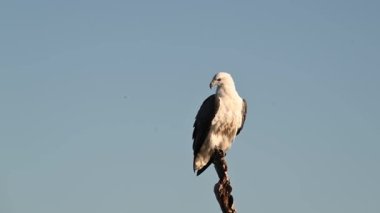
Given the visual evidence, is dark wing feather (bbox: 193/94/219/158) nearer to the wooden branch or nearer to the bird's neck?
the bird's neck

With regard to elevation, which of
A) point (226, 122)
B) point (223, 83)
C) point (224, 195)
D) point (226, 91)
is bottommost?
point (224, 195)

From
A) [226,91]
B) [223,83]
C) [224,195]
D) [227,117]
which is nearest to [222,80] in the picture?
[223,83]

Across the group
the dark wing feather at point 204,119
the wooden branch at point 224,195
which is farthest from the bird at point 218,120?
the wooden branch at point 224,195

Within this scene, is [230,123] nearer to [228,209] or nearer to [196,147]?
[196,147]

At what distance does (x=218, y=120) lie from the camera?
12492mm

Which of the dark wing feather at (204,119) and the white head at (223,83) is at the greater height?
the white head at (223,83)

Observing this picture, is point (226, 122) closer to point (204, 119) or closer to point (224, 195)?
point (204, 119)

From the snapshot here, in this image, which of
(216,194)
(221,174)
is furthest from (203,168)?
(216,194)

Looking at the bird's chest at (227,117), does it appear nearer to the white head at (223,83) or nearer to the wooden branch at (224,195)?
the white head at (223,83)

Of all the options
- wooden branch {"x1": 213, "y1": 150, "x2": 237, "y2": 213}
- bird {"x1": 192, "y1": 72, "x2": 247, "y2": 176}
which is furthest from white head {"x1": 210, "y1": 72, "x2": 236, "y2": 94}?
wooden branch {"x1": 213, "y1": 150, "x2": 237, "y2": 213}

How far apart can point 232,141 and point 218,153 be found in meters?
3.67

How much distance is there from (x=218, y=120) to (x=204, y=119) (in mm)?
346

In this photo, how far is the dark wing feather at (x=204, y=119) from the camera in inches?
493

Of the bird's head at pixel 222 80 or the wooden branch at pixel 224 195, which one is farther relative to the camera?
the bird's head at pixel 222 80
